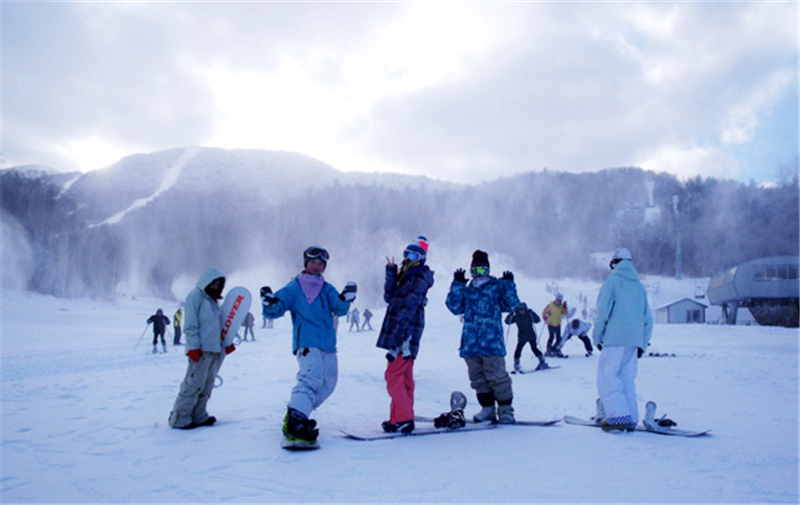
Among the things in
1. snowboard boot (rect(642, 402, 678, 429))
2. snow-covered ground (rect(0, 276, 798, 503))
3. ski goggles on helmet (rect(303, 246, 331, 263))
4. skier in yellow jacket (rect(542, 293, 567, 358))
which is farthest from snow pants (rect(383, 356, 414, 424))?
skier in yellow jacket (rect(542, 293, 567, 358))

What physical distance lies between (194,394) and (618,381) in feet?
12.6

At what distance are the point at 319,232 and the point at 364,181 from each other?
11.1 metres

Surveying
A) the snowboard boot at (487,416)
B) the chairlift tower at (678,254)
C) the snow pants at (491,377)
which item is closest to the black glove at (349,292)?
the snow pants at (491,377)

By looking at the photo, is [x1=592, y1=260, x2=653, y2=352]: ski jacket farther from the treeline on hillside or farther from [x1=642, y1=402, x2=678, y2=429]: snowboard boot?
the treeline on hillside

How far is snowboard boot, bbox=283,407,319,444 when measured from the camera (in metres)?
3.55

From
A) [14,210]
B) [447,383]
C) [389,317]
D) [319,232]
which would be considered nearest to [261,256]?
[319,232]

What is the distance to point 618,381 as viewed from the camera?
436 cm

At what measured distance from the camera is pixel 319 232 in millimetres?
55375

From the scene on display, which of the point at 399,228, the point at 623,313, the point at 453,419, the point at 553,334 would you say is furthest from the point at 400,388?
the point at 399,228

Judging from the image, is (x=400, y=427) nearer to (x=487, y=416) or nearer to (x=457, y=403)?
(x=457, y=403)

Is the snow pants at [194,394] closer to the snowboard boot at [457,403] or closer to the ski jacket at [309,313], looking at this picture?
the ski jacket at [309,313]

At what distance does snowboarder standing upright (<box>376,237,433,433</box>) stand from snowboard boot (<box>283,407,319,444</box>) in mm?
765

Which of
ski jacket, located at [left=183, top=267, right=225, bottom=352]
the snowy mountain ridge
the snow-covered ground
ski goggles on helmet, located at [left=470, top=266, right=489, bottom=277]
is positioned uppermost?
the snowy mountain ridge

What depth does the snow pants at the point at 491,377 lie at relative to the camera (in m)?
4.42
